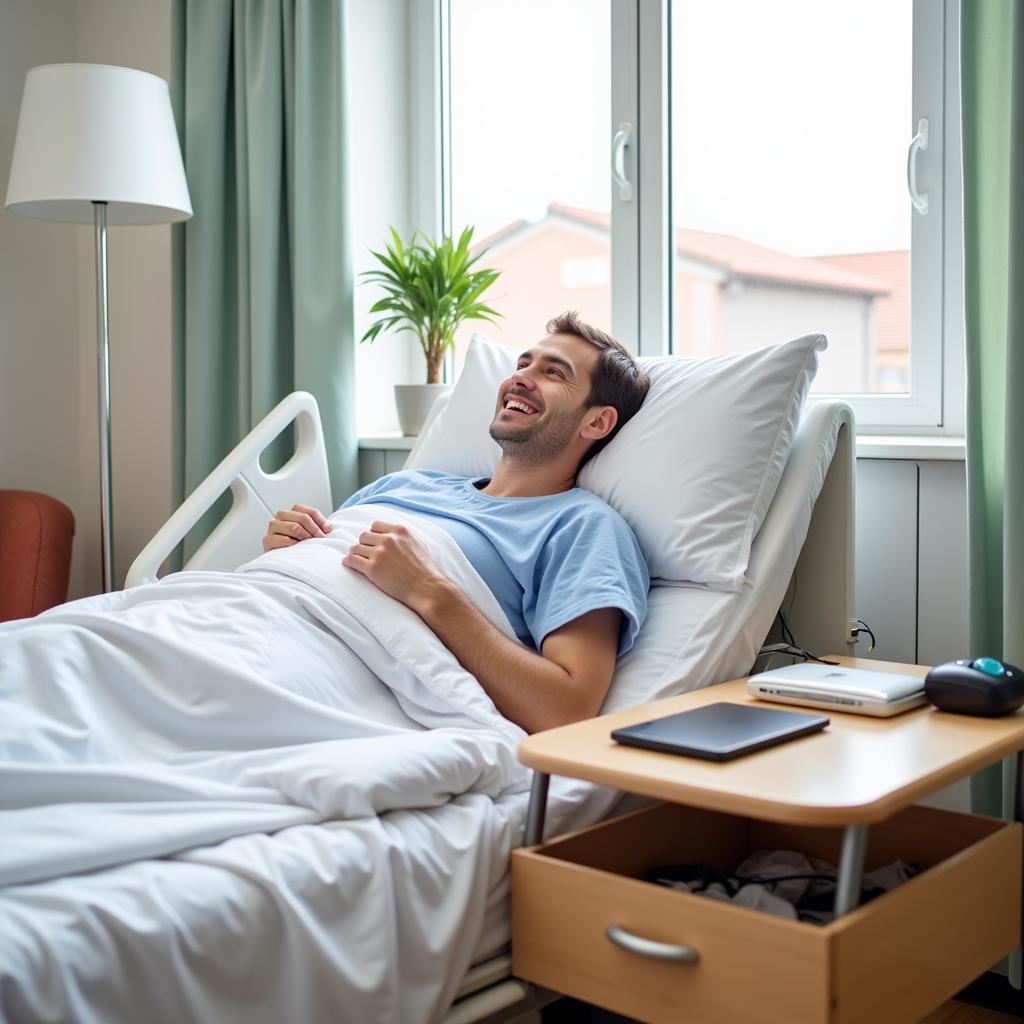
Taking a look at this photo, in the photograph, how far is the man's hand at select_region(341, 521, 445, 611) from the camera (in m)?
1.59

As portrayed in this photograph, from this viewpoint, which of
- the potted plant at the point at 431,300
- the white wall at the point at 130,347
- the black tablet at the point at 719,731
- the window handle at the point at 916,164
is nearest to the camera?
the black tablet at the point at 719,731

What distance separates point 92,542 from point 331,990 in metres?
2.62

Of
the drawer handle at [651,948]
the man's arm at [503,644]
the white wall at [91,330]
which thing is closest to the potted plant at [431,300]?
the white wall at [91,330]

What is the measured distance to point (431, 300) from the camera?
266 cm

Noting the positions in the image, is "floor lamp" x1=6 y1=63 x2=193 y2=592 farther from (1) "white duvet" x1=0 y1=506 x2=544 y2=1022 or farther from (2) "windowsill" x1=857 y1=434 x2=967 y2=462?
(2) "windowsill" x1=857 y1=434 x2=967 y2=462

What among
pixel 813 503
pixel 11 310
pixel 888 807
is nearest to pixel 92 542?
pixel 11 310

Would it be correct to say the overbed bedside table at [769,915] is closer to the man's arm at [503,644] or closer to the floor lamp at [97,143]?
the man's arm at [503,644]

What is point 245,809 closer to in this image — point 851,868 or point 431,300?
point 851,868

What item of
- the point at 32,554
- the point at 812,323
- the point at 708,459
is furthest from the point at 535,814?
the point at 32,554

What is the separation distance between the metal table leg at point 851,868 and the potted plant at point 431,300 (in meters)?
1.76

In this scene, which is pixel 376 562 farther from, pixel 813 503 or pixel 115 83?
pixel 115 83

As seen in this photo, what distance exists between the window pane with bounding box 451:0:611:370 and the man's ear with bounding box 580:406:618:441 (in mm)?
766

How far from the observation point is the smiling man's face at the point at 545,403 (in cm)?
190

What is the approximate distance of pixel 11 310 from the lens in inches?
128
